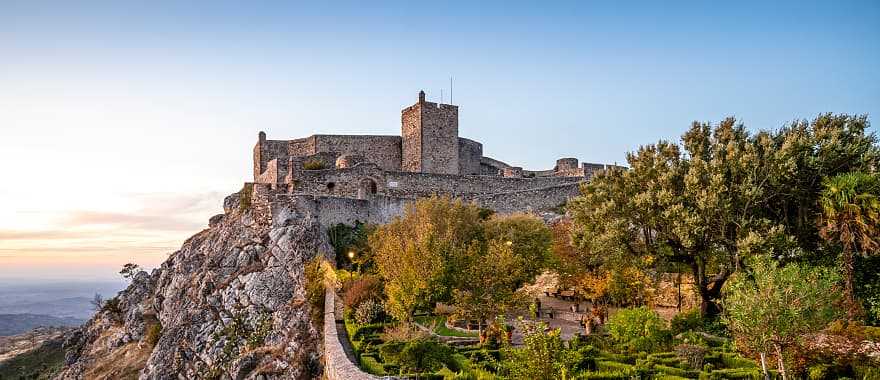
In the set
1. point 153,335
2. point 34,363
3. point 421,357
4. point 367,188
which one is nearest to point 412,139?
point 367,188

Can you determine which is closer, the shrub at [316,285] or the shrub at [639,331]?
the shrub at [639,331]

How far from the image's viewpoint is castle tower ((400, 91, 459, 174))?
44844 mm

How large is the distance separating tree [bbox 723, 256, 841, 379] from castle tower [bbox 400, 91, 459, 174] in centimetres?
3054

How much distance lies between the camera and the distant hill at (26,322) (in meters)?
146

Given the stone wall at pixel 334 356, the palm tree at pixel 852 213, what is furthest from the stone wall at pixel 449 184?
the palm tree at pixel 852 213

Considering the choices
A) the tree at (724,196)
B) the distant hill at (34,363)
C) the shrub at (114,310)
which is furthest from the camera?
the distant hill at (34,363)

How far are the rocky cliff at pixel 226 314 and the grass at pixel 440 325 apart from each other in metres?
4.36

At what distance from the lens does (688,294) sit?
88.6 feet

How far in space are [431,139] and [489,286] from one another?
24397 millimetres

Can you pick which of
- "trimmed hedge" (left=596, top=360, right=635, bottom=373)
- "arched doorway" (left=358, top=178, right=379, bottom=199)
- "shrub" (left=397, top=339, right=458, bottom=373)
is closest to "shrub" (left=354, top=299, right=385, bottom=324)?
"shrub" (left=397, top=339, right=458, bottom=373)

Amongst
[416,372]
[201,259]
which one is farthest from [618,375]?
[201,259]

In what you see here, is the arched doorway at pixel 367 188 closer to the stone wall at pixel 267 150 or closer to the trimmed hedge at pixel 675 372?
the stone wall at pixel 267 150

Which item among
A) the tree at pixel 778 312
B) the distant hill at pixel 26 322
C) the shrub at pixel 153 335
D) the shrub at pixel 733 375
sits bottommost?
the distant hill at pixel 26 322

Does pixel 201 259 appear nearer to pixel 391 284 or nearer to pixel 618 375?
pixel 391 284
